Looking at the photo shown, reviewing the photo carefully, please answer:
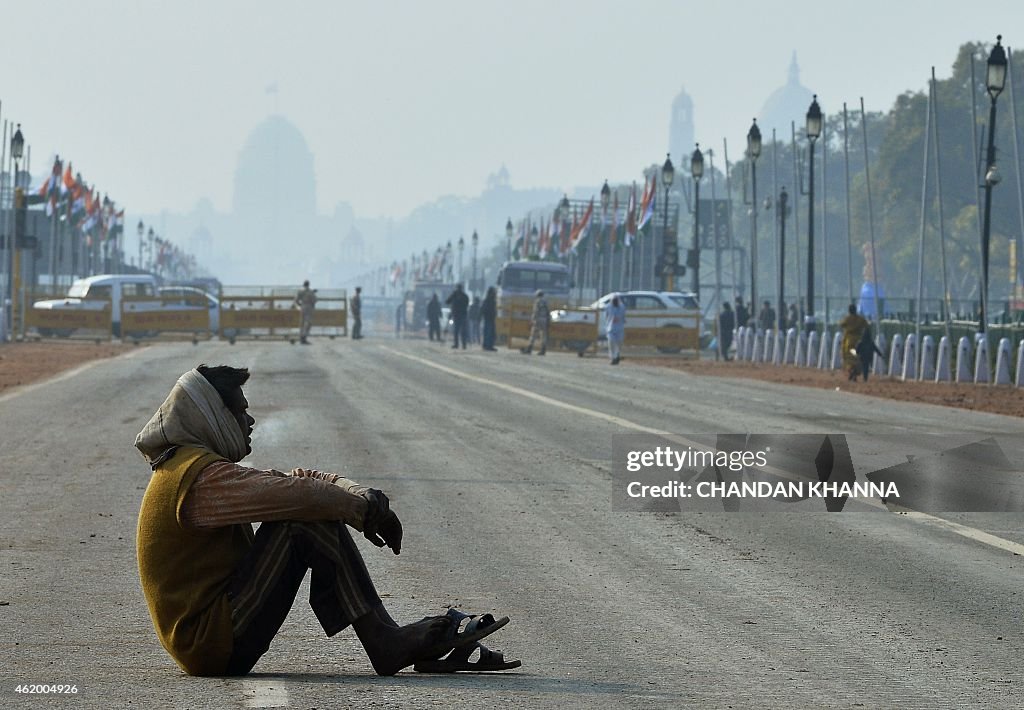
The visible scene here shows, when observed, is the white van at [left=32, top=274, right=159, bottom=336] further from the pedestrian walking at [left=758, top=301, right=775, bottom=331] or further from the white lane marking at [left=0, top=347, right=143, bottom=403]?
the pedestrian walking at [left=758, top=301, right=775, bottom=331]

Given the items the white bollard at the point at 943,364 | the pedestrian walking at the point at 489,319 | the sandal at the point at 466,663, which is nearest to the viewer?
the sandal at the point at 466,663

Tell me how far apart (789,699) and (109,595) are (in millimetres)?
3886

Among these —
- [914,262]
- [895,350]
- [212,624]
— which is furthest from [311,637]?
[914,262]

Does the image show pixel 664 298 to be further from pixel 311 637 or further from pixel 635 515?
pixel 311 637

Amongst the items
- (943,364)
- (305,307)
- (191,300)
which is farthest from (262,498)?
(191,300)

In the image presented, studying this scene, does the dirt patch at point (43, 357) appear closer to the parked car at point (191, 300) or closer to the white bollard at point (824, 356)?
the parked car at point (191, 300)

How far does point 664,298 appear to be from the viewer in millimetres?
54000

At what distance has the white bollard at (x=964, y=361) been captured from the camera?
3397cm

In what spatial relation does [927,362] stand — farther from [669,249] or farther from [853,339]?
[669,249]

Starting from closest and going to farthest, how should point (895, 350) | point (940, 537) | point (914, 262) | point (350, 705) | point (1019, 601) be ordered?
Answer: point (350, 705) < point (1019, 601) < point (940, 537) < point (895, 350) < point (914, 262)

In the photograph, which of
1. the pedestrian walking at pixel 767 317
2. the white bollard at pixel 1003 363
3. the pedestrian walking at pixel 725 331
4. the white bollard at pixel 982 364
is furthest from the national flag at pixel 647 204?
the white bollard at pixel 1003 363

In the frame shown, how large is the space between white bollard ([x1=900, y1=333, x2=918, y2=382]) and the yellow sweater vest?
2979 centimetres

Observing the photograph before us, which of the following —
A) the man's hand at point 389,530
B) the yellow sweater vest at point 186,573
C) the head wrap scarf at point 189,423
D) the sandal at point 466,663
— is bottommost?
the sandal at point 466,663

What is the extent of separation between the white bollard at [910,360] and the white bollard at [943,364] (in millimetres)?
895
